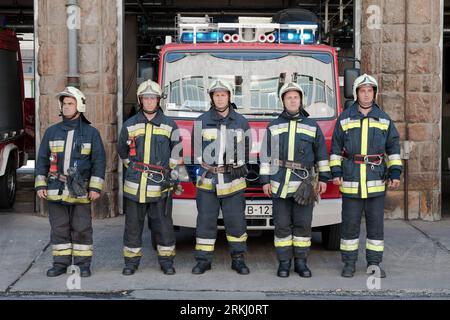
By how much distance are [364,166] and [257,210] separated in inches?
45.9

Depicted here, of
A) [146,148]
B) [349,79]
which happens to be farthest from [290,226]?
[349,79]

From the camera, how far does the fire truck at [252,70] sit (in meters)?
7.58

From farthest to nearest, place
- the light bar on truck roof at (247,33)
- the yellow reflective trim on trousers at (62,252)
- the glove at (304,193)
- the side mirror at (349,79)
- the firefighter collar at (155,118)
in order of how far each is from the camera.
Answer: the light bar on truck roof at (247,33), the side mirror at (349,79), the yellow reflective trim on trousers at (62,252), the firefighter collar at (155,118), the glove at (304,193)

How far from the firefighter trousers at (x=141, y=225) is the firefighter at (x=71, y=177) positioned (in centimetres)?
36

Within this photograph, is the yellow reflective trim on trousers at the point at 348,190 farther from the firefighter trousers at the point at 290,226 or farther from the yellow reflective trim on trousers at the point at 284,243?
the yellow reflective trim on trousers at the point at 284,243

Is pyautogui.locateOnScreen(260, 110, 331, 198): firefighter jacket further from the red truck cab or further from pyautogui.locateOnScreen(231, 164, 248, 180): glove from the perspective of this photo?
the red truck cab

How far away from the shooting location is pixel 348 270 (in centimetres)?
670

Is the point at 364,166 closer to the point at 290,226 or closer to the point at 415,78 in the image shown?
the point at 290,226

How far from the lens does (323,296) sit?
19.9ft

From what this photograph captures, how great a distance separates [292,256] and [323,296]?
0.76 metres

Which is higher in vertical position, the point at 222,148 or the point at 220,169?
the point at 222,148

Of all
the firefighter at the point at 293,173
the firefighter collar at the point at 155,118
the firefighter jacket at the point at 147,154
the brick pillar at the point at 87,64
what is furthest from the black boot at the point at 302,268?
the brick pillar at the point at 87,64

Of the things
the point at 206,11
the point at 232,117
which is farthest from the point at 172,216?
the point at 206,11

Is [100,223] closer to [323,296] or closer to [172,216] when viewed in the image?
[172,216]
